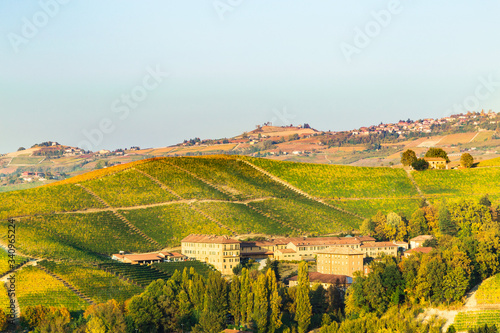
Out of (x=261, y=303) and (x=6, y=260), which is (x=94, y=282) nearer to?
(x=6, y=260)

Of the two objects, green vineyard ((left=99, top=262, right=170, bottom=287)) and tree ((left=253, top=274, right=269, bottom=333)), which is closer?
tree ((left=253, top=274, right=269, bottom=333))

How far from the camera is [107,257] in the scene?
101812 mm

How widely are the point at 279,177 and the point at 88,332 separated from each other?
7374 cm

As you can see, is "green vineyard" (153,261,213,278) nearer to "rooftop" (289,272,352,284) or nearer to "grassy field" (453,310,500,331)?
"rooftop" (289,272,352,284)

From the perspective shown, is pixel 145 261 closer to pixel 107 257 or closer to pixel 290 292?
pixel 107 257

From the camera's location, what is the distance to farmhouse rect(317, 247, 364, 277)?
99875 millimetres

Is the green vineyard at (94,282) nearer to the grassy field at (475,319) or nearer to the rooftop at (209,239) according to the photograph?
the rooftop at (209,239)

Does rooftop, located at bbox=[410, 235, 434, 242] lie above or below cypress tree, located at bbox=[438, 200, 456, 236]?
below

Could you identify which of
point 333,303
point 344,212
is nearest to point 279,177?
point 344,212

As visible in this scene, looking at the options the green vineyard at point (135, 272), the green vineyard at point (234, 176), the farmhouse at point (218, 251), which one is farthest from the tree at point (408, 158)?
the green vineyard at point (135, 272)

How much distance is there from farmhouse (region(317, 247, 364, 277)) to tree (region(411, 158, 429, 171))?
57.4 meters

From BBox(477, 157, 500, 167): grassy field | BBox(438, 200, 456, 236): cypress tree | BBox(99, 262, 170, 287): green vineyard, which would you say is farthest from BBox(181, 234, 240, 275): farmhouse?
BBox(477, 157, 500, 167): grassy field

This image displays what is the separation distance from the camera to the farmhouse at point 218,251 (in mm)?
→ 101625

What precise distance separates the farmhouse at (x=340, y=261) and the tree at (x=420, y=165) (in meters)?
57.4
